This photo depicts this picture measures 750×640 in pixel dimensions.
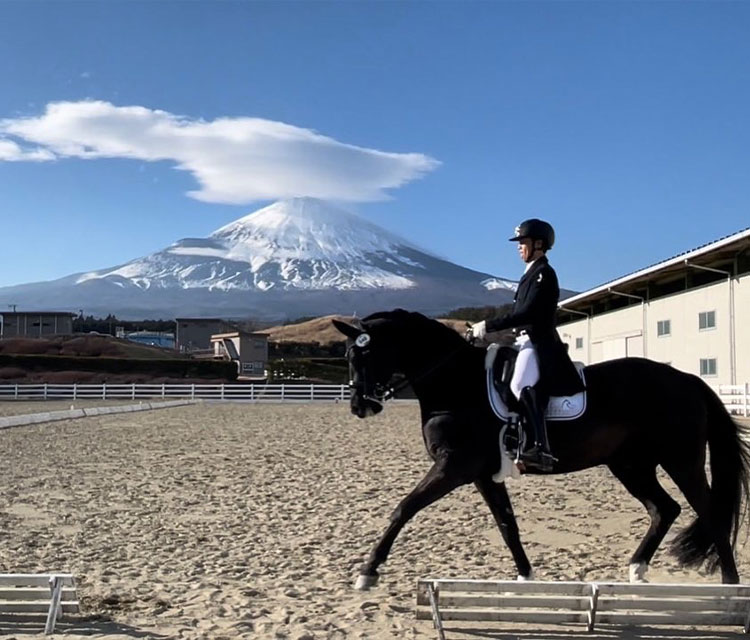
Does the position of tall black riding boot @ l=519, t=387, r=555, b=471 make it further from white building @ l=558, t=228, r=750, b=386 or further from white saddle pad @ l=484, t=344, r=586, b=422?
white building @ l=558, t=228, r=750, b=386

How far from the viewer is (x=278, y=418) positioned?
25656 mm

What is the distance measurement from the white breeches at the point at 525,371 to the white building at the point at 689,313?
20.8 m

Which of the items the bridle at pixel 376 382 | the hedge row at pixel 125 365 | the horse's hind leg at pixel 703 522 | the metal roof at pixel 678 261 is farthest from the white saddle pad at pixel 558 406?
the hedge row at pixel 125 365

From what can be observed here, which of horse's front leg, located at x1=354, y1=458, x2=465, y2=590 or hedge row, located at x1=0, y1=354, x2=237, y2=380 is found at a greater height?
horse's front leg, located at x1=354, y1=458, x2=465, y2=590

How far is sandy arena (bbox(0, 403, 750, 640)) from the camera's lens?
4578 millimetres

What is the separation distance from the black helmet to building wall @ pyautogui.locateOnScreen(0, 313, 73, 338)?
74.8 meters

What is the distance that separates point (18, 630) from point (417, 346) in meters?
2.88

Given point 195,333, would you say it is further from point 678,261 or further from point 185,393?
point 678,261

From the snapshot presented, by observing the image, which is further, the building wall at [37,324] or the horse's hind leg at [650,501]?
the building wall at [37,324]

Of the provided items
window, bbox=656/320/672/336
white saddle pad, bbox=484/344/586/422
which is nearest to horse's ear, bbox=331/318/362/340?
white saddle pad, bbox=484/344/586/422

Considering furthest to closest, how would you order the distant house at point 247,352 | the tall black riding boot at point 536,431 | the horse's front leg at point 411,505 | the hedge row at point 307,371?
1. the distant house at point 247,352
2. the hedge row at point 307,371
3. the tall black riding boot at point 536,431
4. the horse's front leg at point 411,505

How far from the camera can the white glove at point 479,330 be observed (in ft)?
17.1

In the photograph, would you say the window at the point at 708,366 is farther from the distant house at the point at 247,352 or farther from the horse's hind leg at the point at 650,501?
the distant house at the point at 247,352

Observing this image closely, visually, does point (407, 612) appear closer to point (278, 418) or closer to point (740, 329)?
point (278, 418)
